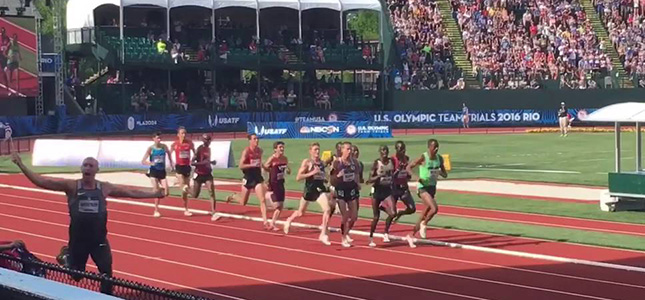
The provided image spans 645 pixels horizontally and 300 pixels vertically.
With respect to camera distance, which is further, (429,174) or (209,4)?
(209,4)

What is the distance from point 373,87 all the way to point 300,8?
6.61 m

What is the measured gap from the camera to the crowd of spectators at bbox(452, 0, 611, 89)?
68312 mm

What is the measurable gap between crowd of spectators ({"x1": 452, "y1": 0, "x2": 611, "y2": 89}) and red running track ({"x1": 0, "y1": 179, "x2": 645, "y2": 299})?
Answer: 154ft

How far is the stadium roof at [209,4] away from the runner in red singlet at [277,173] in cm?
3998

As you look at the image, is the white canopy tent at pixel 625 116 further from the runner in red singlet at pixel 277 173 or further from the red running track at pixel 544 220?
the runner in red singlet at pixel 277 173

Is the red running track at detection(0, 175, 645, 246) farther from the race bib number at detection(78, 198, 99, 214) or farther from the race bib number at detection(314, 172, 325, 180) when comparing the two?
the race bib number at detection(78, 198, 99, 214)

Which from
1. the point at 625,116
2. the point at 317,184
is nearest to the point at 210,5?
the point at 625,116

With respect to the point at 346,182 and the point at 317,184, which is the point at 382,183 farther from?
the point at 317,184

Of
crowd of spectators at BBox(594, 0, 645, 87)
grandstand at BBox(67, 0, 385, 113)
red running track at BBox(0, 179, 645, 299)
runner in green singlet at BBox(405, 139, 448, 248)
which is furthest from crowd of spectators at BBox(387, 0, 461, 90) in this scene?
runner in green singlet at BBox(405, 139, 448, 248)

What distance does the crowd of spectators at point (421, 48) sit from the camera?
67.9m

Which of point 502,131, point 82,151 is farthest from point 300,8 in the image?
point 82,151

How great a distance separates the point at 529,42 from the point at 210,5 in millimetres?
20292

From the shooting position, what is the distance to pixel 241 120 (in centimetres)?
6181

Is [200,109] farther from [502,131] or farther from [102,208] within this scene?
[102,208]
